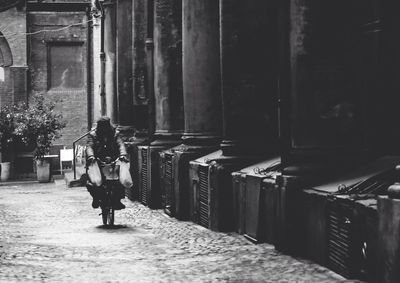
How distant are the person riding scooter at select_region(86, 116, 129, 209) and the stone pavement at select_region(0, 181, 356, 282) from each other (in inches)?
19.6

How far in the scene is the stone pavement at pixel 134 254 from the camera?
7.86 m

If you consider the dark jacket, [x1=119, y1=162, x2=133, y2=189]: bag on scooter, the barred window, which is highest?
the barred window

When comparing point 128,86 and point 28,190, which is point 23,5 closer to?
point 28,190

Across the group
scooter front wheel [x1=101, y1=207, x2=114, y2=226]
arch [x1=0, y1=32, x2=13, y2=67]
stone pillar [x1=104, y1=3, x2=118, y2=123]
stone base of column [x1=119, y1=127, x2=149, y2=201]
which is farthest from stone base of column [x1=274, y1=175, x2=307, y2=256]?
arch [x1=0, y1=32, x2=13, y2=67]

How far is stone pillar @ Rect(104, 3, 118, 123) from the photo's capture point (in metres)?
22.9

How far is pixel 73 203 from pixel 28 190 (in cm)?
638

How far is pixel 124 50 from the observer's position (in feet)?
69.5

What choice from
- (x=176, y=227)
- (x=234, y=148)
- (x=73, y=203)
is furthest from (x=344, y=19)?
(x=73, y=203)

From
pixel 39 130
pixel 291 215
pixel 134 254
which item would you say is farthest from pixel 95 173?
pixel 39 130

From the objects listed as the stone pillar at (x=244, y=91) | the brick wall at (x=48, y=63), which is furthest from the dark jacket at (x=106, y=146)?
the brick wall at (x=48, y=63)

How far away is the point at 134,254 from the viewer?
9.55 metres

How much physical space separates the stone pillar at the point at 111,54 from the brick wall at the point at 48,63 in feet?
31.9

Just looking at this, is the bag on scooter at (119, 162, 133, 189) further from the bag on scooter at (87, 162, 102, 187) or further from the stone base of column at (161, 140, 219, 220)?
the stone base of column at (161, 140, 219, 220)

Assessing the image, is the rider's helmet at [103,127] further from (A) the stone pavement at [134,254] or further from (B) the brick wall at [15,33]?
(B) the brick wall at [15,33]
